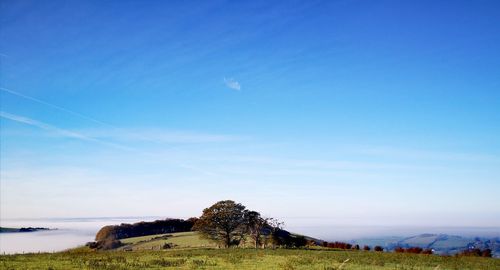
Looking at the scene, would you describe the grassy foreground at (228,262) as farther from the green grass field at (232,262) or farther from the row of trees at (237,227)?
the row of trees at (237,227)

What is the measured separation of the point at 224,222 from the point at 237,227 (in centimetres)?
395

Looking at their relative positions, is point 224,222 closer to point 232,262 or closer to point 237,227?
point 237,227

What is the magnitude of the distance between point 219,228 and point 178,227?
63009 mm

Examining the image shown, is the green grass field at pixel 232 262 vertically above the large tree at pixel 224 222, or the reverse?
the large tree at pixel 224 222

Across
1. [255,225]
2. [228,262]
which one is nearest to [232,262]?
[228,262]

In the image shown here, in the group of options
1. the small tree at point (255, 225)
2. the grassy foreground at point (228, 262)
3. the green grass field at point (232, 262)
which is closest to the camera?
the grassy foreground at point (228, 262)

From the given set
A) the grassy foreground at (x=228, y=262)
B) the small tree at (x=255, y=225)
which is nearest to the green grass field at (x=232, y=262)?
the grassy foreground at (x=228, y=262)

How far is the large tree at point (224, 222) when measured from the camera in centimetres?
8900

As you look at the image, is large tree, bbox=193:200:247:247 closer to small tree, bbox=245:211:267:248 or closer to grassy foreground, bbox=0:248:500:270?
small tree, bbox=245:211:267:248

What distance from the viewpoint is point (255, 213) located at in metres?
93.5

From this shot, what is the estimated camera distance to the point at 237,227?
92.1 meters

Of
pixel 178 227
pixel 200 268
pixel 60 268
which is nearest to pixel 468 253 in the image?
pixel 200 268

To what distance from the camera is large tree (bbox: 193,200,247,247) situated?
89.0 m

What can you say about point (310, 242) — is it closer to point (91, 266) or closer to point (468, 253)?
point (468, 253)
